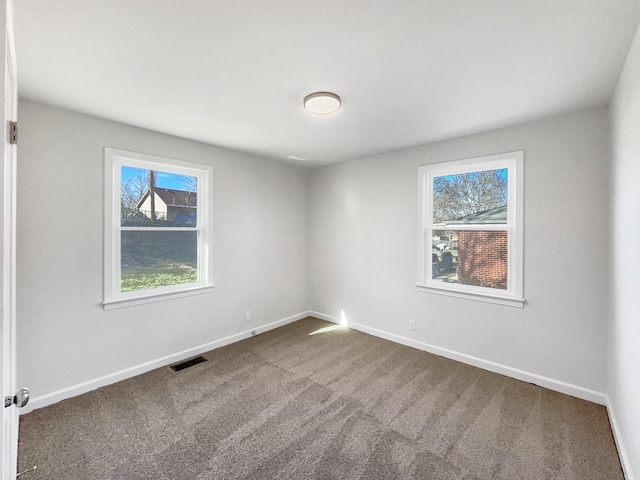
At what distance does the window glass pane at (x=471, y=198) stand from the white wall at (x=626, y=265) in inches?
35.4

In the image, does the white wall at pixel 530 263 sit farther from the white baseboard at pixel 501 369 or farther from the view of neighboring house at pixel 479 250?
the view of neighboring house at pixel 479 250

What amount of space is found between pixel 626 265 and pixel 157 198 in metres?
3.99

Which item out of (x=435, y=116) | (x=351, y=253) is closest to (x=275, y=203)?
(x=351, y=253)

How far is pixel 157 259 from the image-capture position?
3.20 metres

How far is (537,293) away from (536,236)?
0.54 metres

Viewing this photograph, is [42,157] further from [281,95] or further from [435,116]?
[435,116]

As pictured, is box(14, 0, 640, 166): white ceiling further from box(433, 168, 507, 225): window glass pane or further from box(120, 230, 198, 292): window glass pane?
box(120, 230, 198, 292): window glass pane

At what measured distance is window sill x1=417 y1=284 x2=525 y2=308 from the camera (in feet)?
9.41

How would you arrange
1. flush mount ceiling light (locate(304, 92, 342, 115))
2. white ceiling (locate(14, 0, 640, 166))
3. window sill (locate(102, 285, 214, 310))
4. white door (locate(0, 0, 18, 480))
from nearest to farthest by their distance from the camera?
white door (locate(0, 0, 18, 480)) < white ceiling (locate(14, 0, 640, 166)) < flush mount ceiling light (locate(304, 92, 342, 115)) < window sill (locate(102, 285, 214, 310))

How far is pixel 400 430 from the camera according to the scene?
215 cm

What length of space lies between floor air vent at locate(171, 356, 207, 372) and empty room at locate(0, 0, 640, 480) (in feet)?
0.16

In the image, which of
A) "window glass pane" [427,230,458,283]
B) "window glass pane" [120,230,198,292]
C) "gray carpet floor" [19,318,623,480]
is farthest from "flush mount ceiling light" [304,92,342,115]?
"gray carpet floor" [19,318,623,480]

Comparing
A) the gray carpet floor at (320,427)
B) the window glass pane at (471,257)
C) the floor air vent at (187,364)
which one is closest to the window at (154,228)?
the floor air vent at (187,364)

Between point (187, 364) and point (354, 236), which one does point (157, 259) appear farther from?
point (354, 236)
